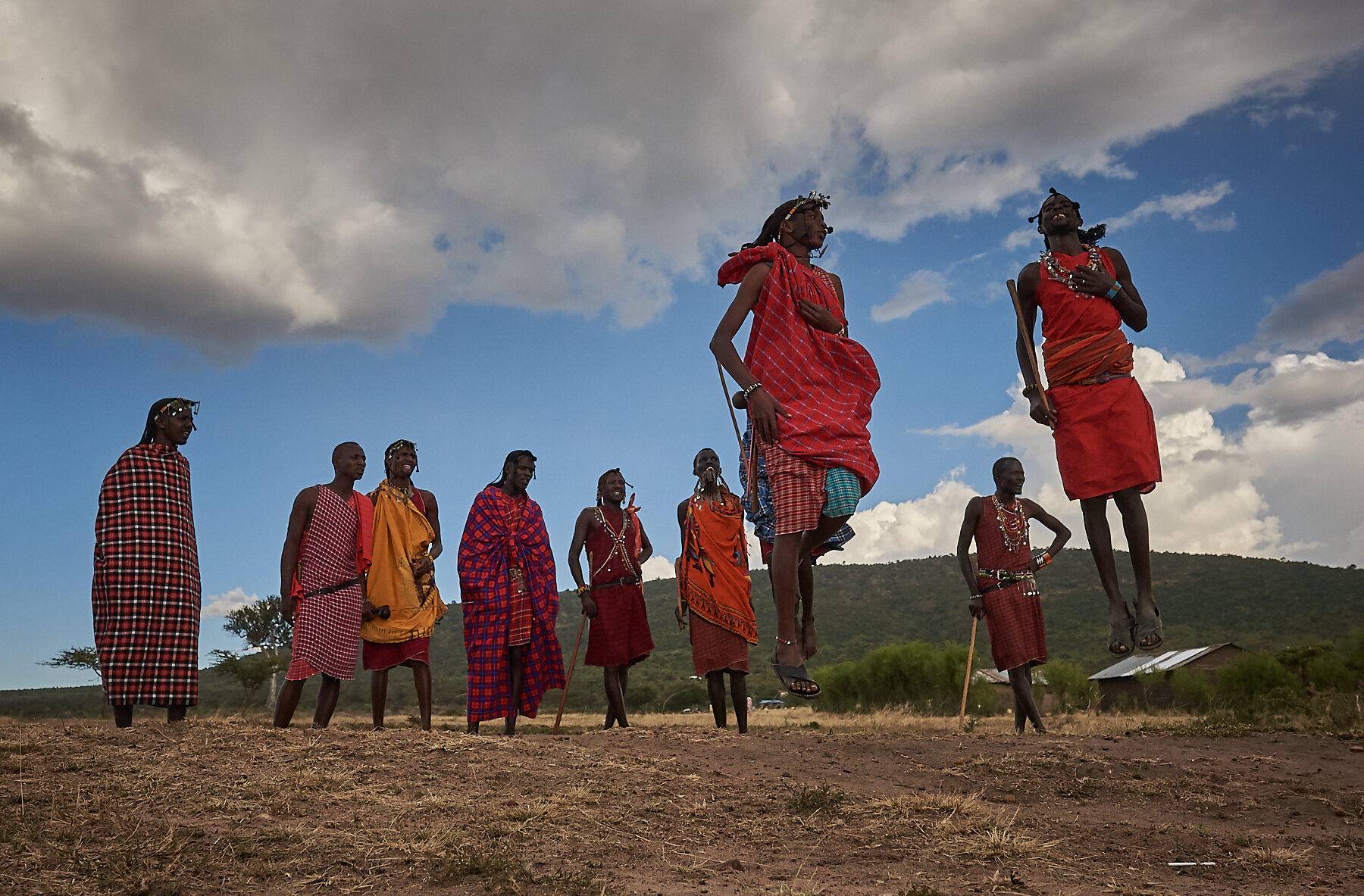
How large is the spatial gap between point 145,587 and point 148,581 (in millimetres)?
49

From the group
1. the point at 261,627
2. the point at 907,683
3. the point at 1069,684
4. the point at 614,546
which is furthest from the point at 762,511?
the point at 261,627

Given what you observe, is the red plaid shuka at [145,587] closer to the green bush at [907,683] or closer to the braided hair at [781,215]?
the braided hair at [781,215]

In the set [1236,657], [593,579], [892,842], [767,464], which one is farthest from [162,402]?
[1236,657]

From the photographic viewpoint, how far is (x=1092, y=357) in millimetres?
6086

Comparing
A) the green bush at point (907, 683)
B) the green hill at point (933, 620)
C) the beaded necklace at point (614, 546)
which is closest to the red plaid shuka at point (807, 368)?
the beaded necklace at point (614, 546)

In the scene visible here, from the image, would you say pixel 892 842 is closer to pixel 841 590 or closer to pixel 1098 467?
pixel 1098 467

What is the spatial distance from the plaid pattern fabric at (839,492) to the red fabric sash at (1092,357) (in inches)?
79.0

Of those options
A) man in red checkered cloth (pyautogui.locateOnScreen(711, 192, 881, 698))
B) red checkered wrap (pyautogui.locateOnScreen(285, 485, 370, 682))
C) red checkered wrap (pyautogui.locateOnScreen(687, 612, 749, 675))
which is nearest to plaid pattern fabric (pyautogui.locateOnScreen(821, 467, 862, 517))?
man in red checkered cloth (pyautogui.locateOnScreen(711, 192, 881, 698))

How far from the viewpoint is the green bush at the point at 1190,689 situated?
642 inches

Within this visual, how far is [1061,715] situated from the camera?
1442cm

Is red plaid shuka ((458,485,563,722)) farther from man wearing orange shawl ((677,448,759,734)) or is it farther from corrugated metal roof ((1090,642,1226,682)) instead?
corrugated metal roof ((1090,642,1226,682))

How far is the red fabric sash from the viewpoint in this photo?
239 inches

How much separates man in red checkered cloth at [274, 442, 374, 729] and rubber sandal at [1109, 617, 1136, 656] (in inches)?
230

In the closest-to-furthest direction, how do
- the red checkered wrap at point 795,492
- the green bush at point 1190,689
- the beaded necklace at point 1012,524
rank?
the red checkered wrap at point 795,492, the beaded necklace at point 1012,524, the green bush at point 1190,689
